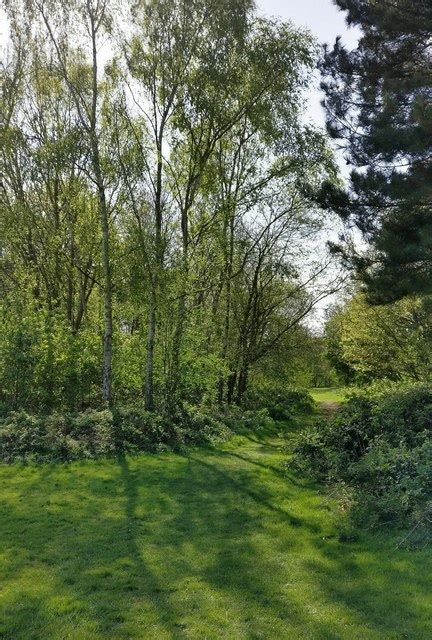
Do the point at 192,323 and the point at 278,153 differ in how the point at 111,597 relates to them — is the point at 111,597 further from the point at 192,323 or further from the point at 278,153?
the point at 278,153

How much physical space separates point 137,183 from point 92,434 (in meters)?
8.12

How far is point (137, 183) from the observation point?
16.3 m

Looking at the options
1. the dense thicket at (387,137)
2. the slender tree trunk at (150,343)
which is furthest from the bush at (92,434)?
the dense thicket at (387,137)

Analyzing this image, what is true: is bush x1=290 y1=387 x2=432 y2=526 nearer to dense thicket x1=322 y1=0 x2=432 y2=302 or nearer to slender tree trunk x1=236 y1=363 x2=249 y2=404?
dense thicket x1=322 y1=0 x2=432 y2=302

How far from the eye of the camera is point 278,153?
59.7 ft

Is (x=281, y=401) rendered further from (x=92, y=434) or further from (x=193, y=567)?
(x=193, y=567)

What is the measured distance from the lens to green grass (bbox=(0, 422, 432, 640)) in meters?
5.01

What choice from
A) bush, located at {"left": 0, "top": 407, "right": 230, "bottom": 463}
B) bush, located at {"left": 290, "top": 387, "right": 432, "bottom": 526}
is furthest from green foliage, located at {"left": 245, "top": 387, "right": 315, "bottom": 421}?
bush, located at {"left": 290, "top": 387, "right": 432, "bottom": 526}

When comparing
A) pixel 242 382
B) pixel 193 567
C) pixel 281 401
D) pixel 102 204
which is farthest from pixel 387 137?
pixel 281 401

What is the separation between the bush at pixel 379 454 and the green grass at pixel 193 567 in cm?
61

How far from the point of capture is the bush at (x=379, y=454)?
291 inches

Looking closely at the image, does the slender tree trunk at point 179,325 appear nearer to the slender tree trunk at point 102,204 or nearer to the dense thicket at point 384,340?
the slender tree trunk at point 102,204

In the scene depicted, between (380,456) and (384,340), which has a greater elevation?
(384,340)

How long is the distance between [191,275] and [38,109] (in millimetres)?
9536
